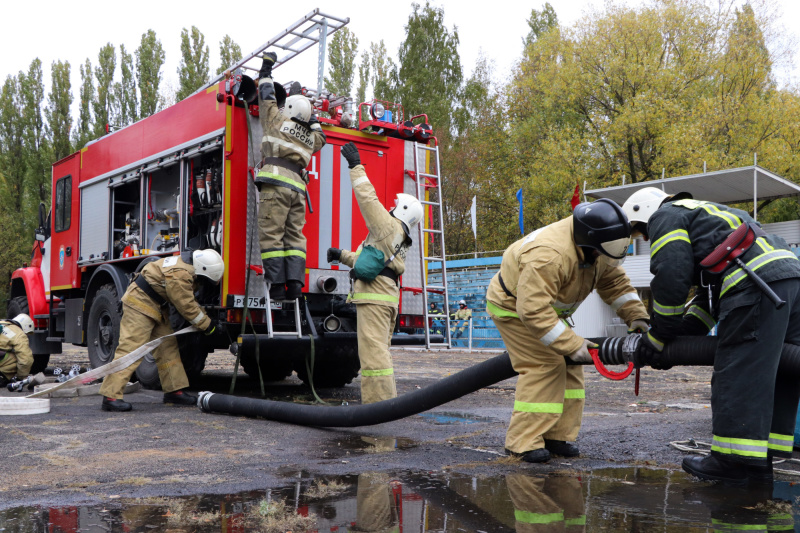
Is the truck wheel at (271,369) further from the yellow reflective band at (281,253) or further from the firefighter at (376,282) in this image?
the firefighter at (376,282)

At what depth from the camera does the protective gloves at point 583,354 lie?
3.92 metres

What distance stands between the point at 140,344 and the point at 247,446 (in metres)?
2.37

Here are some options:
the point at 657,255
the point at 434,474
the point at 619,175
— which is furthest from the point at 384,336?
the point at 619,175

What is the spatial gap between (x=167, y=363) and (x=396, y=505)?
419 cm

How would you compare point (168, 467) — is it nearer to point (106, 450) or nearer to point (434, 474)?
point (106, 450)

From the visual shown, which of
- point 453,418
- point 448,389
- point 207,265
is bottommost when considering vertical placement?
point 453,418

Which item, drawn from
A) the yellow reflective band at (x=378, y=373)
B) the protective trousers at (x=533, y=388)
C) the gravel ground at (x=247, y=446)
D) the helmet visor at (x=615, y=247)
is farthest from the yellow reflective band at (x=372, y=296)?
the helmet visor at (x=615, y=247)

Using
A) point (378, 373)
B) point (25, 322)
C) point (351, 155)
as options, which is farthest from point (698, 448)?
point (25, 322)

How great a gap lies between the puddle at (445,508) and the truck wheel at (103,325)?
4994 mm

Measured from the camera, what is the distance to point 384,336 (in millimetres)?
5844

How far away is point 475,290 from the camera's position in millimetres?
23453

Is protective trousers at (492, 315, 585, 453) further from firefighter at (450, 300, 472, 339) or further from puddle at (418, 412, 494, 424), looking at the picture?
firefighter at (450, 300, 472, 339)

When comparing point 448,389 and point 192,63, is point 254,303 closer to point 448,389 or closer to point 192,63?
point 448,389

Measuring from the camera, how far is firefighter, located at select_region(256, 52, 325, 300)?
6.33 m
